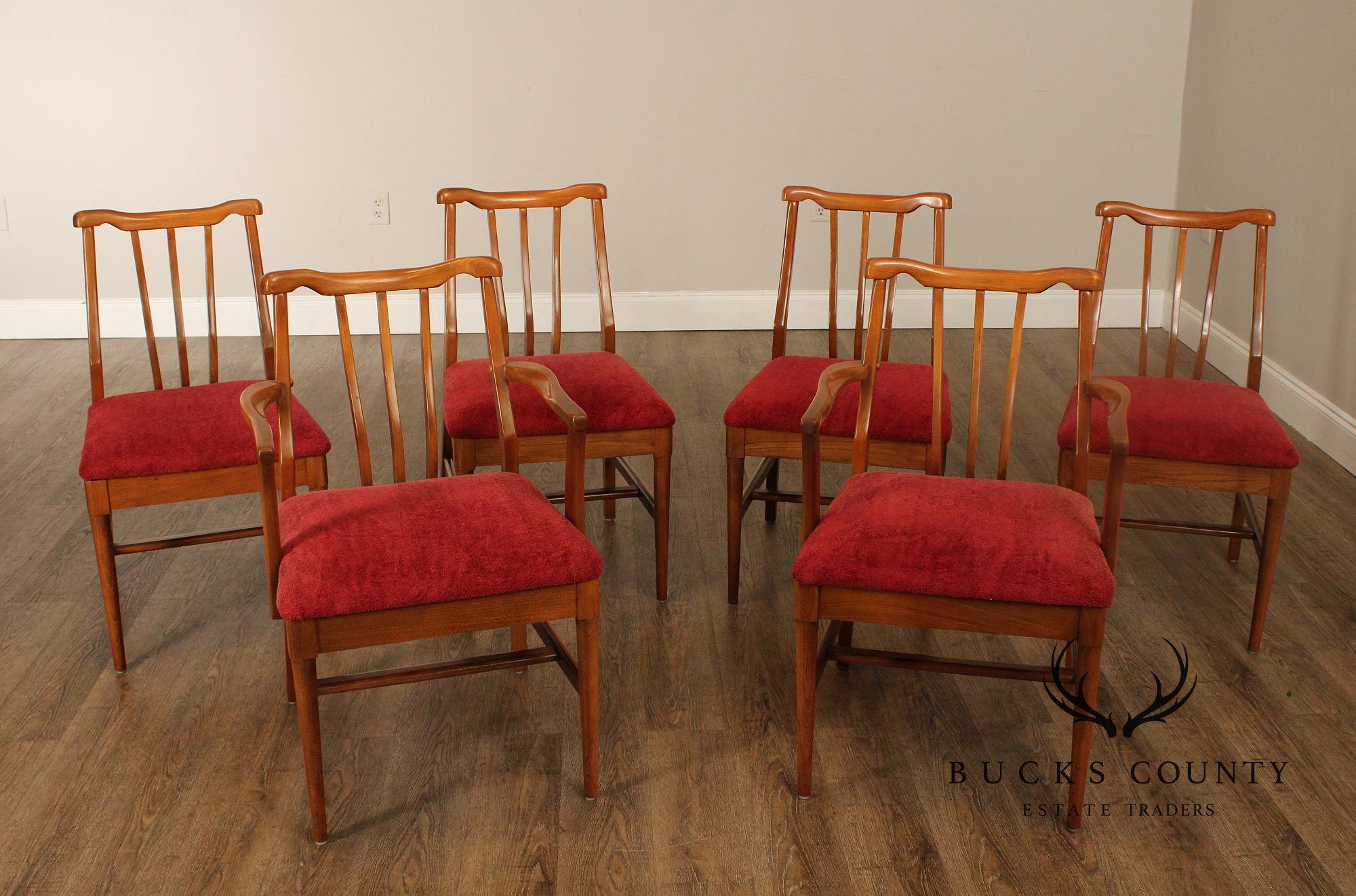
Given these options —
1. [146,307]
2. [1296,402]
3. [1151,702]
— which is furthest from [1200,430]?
[146,307]

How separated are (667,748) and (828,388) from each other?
679mm

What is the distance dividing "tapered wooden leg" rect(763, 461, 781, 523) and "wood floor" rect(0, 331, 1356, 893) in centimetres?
6

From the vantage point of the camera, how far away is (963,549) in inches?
69.9

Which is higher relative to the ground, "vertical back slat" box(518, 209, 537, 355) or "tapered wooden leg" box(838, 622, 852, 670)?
"vertical back slat" box(518, 209, 537, 355)

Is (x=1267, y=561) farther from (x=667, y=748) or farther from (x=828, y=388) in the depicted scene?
(x=667, y=748)

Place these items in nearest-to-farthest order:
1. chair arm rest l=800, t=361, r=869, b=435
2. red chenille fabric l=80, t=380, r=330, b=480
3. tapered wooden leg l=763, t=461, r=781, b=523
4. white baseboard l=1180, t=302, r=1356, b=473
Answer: chair arm rest l=800, t=361, r=869, b=435 → red chenille fabric l=80, t=380, r=330, b=480 → tapered wooden leg l=763, t=461, r=781, b=523 → white baseboard l=1180, t=302, r=1356, b=473

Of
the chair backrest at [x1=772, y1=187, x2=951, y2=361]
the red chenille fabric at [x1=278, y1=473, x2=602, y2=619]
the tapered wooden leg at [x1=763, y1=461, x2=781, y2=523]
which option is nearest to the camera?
the red chenille fabric at [x1=278, y1=473, x2=602, y2=619]

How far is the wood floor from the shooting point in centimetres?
181

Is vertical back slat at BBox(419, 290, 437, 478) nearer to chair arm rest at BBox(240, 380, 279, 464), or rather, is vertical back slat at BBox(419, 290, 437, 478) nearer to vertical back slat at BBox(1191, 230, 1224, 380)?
chair arm rest at BBox(240, 380, 279, 464)

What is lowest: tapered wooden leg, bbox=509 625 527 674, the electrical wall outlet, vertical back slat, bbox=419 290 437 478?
tapered wooden leg, bbox=509 625 527 674

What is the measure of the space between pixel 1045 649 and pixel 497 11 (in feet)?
10.1

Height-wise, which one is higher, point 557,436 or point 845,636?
point 557,436

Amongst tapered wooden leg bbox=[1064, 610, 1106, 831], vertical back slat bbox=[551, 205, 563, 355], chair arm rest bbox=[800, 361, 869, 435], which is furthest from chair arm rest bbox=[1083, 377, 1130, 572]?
vertical back slat bbox=[551, 205, 563, 355]

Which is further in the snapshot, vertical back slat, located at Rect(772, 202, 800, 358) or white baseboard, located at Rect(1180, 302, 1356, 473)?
white baseboard, located at Rect(1180, 302, 1356, 473)
